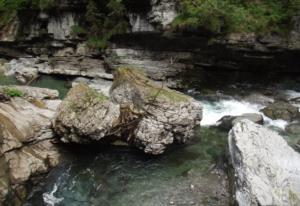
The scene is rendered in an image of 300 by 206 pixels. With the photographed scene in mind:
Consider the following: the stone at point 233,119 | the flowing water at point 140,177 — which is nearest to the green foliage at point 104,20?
the stone at point 233,119

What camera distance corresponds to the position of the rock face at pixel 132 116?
405 inches

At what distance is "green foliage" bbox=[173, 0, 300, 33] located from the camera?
15.9 meters

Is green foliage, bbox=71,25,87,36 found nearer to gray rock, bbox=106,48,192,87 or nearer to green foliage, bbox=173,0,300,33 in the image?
gray rock, bbox=106,48,192,87

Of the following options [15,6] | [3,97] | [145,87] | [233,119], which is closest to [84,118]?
[145,87]

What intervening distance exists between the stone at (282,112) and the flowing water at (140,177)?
1809 millimetres

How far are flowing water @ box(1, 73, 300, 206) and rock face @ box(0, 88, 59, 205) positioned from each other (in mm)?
509

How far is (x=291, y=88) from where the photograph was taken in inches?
704

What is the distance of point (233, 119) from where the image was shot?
13305mm

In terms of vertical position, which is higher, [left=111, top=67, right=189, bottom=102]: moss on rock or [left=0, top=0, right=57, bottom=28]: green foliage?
[left=0, top=0, right=57, bottom=28]: green foliage

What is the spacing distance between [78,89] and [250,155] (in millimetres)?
5492

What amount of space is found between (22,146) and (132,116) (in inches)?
134

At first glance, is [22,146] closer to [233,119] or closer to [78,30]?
[233,119]

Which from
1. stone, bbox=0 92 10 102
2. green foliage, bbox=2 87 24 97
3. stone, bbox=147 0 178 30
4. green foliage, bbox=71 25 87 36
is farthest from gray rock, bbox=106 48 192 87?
stone, bbox=0 92 10 102

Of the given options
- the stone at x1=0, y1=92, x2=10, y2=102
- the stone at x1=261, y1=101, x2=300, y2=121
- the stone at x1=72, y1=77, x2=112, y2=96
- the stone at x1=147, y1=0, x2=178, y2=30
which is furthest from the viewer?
the stone at x1=72, y1=77, x2=112, y2=96
